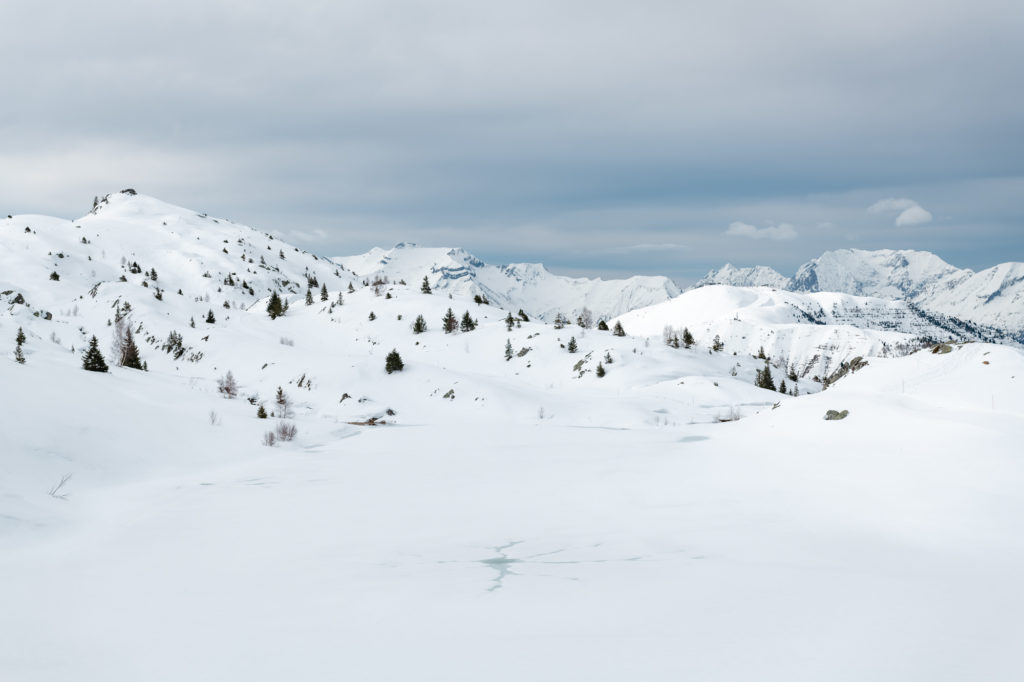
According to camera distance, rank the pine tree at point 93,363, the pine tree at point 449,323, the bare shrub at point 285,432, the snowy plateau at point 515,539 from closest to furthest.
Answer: the snowy plateau at point 515,539, the bare shrub at point 285,432, the pine tree at point 93,363, the pine tree at point 449,323

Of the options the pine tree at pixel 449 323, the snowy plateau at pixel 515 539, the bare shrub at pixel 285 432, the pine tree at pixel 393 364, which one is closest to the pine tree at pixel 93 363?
the snowy plateau at pixel 515 539

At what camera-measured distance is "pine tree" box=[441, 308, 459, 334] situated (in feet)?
222

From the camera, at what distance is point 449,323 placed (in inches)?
2682

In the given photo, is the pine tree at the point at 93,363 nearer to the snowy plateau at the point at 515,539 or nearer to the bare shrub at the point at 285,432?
the snowy plateau at the point at 515,539

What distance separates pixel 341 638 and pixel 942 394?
17.1 meters

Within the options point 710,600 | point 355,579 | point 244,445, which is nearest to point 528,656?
point 710,600

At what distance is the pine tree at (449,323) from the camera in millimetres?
67688

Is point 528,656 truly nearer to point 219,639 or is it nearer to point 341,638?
point 341,638

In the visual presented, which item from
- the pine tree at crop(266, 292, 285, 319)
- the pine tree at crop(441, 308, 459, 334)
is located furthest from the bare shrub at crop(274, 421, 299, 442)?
the pine tree at crop(266, 292, 285, 319)

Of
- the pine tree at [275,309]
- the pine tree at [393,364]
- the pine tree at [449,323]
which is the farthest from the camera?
the pine tree at [275,309]

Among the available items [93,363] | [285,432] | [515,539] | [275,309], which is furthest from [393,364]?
[275,309]

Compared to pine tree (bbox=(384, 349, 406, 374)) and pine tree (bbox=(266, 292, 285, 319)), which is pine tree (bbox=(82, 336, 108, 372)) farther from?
pine tree (bbox=(266, 292, 285, 319))

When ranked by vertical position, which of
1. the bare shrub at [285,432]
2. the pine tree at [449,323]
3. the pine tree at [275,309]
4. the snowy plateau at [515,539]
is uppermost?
the pine tree at [275,309]

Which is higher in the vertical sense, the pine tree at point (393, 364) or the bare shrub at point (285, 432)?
the pine tree at point (393, 364)
